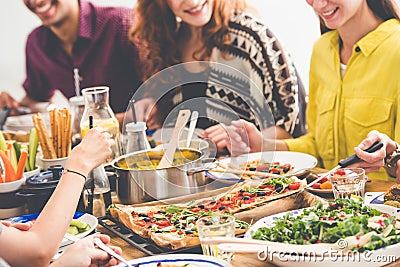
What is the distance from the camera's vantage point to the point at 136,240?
5.59 ft

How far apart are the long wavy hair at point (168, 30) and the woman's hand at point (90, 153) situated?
1.72 metres

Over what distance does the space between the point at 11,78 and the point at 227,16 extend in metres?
2.22

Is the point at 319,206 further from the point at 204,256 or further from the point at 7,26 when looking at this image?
the point at 7,26

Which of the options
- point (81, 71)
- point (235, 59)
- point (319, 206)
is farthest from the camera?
point (81, 71)

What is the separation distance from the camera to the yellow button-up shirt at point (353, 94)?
2457 millimetres

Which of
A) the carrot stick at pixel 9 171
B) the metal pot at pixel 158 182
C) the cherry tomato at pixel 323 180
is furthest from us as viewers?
the carrot stick at pixel 9 171

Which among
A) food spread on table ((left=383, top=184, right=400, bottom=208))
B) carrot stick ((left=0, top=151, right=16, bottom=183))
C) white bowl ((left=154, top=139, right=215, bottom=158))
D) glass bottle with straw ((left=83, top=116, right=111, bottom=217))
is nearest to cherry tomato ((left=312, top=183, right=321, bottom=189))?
food spread on table ((left=383, top=184, right=400, bottom=208))

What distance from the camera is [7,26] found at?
4.91 metres

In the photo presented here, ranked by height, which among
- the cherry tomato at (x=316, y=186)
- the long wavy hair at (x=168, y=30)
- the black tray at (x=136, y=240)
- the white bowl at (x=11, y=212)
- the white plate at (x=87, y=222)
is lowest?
the white bowl at (x=11, y=212)

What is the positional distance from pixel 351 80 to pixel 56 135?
1185mm

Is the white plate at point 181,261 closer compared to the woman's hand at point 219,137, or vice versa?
the white plate at point 181,261

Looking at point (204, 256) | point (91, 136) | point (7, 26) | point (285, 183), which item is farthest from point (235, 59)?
point (7, 26)

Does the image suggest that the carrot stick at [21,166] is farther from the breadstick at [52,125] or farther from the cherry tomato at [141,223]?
the cherry tomato at [141,223]

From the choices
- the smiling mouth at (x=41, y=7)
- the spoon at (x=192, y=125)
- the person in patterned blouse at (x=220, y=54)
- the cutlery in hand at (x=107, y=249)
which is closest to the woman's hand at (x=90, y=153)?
the cutlery in hand at (x=107, y=249)
